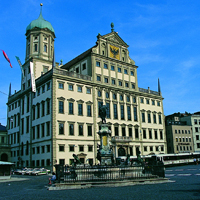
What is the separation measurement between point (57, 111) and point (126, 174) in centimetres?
2938

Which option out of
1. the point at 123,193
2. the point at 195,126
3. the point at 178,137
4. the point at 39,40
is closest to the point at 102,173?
the point at 123,193

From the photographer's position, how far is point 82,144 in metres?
50.2

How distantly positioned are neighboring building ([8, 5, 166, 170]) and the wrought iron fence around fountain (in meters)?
26.5

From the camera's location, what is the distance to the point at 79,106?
2036 inches

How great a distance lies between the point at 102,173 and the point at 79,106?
3258 cm

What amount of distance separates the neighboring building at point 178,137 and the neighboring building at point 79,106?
39.2 ft

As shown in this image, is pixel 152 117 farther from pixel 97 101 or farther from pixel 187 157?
pixel 97 101

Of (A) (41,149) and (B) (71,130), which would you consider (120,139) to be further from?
(A) (41,149)

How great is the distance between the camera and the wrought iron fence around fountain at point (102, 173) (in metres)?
18.9

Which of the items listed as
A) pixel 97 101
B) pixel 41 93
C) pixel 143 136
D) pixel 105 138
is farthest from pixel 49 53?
pixel 105 138

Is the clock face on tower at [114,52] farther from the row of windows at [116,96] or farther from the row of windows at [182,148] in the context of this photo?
the row of windows at [182,148]

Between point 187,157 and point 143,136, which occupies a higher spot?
point 143,136

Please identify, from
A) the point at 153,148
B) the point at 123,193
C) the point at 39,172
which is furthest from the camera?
the point at 153,148

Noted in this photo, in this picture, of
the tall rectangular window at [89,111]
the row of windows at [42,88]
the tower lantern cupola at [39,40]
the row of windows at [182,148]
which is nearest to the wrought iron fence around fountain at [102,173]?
the tall rectangular window at [89,111]
